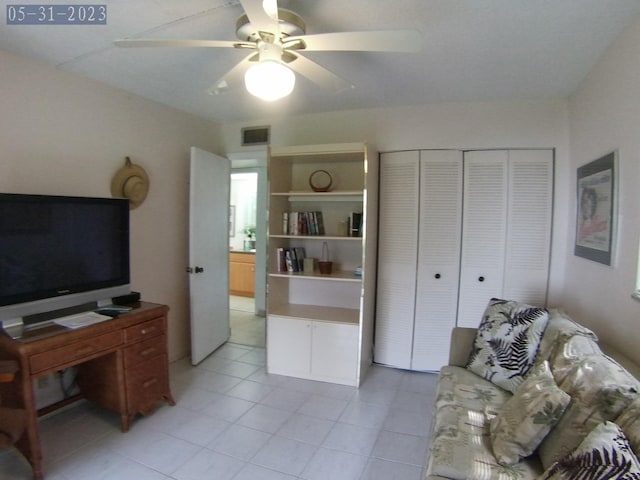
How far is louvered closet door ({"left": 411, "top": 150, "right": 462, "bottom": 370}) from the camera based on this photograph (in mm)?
2988

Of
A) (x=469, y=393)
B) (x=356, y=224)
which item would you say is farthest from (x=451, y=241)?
(x=469, y=393)

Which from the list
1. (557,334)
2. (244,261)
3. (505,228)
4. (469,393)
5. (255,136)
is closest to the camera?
(557,334)

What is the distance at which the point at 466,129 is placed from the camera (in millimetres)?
2957

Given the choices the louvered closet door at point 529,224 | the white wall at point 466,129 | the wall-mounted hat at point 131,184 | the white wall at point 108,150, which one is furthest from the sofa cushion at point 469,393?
the wall-mounted hat at point 131,184

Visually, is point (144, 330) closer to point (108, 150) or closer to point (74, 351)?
point (74, 351)

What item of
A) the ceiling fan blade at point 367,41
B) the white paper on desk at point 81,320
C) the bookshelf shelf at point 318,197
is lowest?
the white paper on desk at point 81,320

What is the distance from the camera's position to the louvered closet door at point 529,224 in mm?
2820

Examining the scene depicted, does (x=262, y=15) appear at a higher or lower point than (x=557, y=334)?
higher

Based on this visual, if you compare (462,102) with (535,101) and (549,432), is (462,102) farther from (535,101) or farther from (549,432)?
(549,432)

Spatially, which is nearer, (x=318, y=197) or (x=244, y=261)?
(x=318, y=197)

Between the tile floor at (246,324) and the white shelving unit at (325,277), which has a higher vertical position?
the white shelving unit at (325,277)

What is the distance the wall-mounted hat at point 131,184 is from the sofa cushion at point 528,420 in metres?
2.84

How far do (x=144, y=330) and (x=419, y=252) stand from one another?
2214 mm

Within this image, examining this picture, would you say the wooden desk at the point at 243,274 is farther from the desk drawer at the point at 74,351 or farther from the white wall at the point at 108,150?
the desk drawer at the point at 74,351
